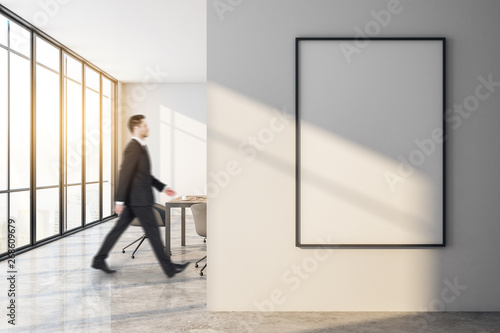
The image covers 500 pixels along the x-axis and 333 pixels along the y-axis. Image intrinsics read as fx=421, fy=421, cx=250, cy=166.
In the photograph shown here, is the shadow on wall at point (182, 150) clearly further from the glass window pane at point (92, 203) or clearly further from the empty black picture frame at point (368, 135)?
the empty black picture frame at point (368, 135)

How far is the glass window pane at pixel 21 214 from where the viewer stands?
5598 mm

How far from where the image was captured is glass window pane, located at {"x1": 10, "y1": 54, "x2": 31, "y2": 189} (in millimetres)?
5598

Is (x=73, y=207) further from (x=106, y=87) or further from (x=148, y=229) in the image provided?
(x=148, y=229)

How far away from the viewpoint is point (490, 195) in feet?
10.9

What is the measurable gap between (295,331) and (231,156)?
1.36m

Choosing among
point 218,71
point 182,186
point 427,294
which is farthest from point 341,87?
point 182,186

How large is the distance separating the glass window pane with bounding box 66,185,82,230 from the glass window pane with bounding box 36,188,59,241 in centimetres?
50

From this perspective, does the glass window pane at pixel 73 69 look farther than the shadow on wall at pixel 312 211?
Yes

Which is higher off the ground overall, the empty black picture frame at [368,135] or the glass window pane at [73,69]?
the glass window pane at [73,69]

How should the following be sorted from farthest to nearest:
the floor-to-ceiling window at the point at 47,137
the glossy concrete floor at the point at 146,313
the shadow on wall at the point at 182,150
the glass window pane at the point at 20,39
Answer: the shadow on wall at the point at 182,150
the glass window pane at the point at 20,39
the floor-to-ceiling window at the point at 47,137
the glossy concrete floor at the point at 146,313

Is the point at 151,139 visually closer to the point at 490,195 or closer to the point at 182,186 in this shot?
the point at 182,186

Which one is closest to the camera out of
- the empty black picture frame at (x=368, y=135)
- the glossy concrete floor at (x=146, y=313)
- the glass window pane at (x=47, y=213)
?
the glossy concrete floor at (x=146, y=313)

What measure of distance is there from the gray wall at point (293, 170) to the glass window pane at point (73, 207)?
16.8 feet

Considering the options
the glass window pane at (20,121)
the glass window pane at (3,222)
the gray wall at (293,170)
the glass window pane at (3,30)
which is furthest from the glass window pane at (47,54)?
the gray wall at (293,170)
